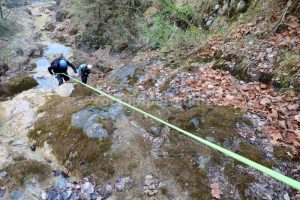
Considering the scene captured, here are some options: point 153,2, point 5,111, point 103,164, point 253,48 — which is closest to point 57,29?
point 153,2

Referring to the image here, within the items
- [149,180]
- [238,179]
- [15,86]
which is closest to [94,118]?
[149,180]

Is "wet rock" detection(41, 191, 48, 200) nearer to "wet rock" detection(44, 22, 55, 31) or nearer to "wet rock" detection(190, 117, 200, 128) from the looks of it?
"wet rock" detection(190, 117, 200, 128)

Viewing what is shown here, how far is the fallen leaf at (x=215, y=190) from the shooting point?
360 cm

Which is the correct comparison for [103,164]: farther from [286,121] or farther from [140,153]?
[286,121]

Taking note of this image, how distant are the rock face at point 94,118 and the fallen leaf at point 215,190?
6.31ft

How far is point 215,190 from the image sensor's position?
366 cm

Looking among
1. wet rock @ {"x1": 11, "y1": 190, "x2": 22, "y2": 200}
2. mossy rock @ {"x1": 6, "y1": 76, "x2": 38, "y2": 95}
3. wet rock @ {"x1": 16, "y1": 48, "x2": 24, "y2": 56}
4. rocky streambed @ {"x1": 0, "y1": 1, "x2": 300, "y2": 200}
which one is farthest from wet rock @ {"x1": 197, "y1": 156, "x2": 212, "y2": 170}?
wet rock @ {"x1": 16, "y1": 48, "x2": 24, "y2": 56}

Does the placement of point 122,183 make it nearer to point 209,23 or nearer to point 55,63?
point 55,63

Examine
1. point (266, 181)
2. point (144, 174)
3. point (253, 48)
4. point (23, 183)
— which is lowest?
point (23, 183)

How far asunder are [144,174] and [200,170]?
841mm

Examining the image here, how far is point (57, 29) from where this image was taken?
2273cm

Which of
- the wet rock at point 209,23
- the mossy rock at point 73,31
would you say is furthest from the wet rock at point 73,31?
the wet rock at point 209,23

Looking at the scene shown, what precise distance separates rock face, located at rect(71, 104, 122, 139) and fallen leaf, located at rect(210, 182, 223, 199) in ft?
6.31

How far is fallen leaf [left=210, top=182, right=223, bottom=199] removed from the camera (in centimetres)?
360
